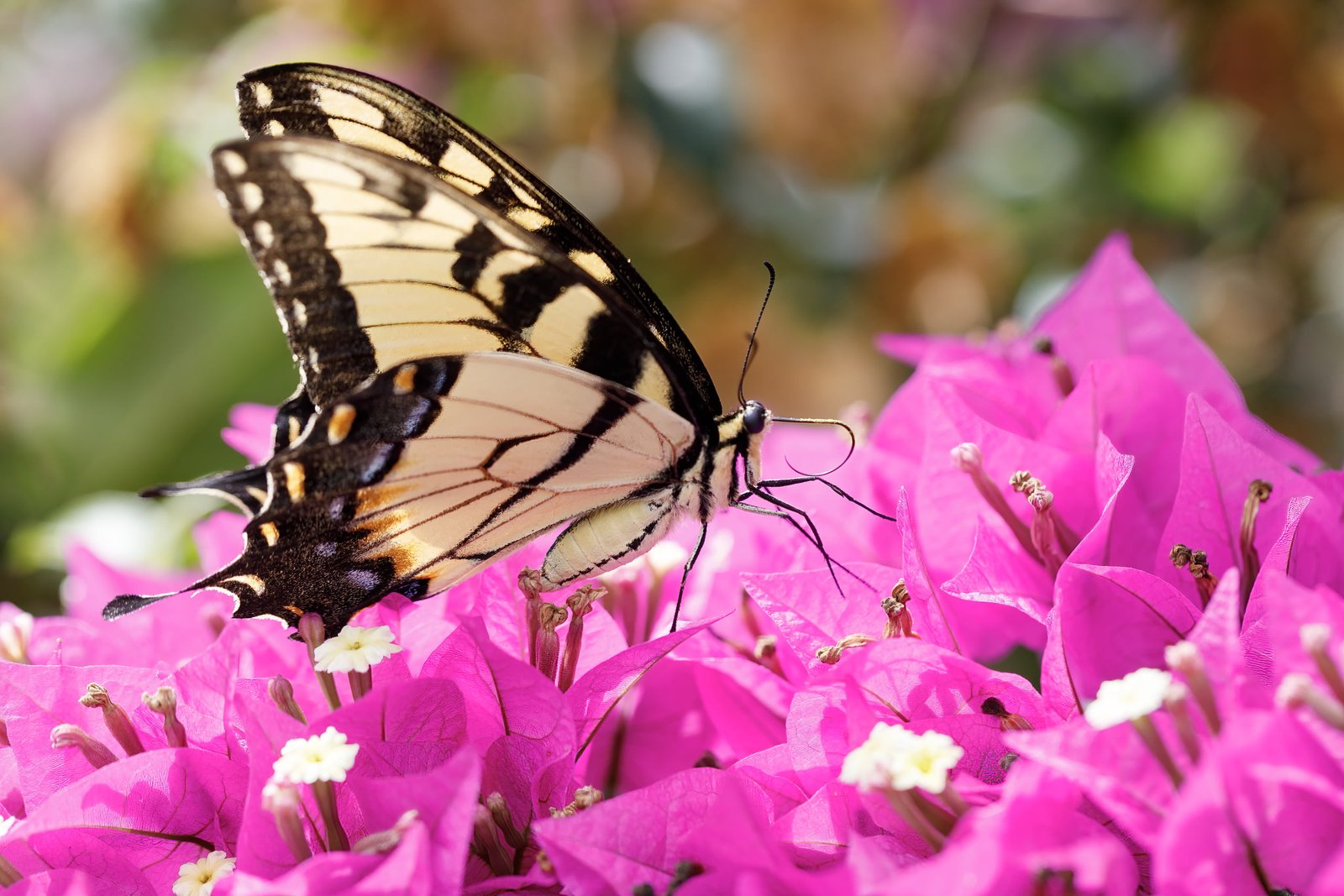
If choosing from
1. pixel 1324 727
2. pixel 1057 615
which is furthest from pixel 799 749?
pixel 1324 727

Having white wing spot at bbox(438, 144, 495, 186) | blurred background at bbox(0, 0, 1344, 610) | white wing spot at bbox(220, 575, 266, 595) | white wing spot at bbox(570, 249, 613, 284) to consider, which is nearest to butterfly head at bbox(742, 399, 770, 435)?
white wing spot at bbox(570, 249, 613, 284)

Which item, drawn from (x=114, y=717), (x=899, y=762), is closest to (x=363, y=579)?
(x=114, y=717)

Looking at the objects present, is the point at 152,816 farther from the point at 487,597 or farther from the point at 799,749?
the point at 799,749

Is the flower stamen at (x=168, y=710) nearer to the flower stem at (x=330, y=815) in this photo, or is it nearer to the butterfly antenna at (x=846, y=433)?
the flower stem at (x=330, y=815)

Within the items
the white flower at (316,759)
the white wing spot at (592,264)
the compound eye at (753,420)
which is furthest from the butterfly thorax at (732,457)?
the white flower at (316,759)

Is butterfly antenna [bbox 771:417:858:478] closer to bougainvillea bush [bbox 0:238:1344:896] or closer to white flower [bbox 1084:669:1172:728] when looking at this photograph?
bougainvillea bush [bbox 0:238:1344:896]

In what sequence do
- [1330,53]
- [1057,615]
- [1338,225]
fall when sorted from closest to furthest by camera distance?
[1057,615], [1330,53], [1338,225]

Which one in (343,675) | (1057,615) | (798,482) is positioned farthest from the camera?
(798,482)
